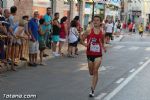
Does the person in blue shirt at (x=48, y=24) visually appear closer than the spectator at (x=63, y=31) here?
Yes

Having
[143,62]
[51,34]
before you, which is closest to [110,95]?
[143,62]

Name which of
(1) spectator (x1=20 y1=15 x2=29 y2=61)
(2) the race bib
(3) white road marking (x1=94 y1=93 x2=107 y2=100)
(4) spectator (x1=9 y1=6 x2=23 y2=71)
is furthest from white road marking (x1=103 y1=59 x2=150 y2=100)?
(1) spectator (x1=20 y1=15 x2=29 y2=61)

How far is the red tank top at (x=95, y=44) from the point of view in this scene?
454 inches

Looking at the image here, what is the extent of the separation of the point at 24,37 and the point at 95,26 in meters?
6.28

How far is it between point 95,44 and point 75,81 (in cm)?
266

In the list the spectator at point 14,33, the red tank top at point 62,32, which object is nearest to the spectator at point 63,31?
the red tank top at point 62,32

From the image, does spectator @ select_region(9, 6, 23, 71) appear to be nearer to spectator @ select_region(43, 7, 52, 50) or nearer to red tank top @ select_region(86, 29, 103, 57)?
spectator @ select_region(43, 7, 52, 50)

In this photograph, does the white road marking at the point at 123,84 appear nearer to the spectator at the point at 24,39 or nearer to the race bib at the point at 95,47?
the race bib at the point at 95,47

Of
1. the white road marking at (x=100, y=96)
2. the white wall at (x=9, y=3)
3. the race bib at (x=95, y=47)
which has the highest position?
the white wall at (x=9, y=3)

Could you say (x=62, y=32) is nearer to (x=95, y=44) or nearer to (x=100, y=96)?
(x=95, y=44)

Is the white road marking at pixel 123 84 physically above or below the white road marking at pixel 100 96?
below

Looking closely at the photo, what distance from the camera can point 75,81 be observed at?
13961 millimetres

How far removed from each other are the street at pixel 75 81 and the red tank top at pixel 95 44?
3.21 feet

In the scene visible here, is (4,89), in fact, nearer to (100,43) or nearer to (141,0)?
(100,43)
